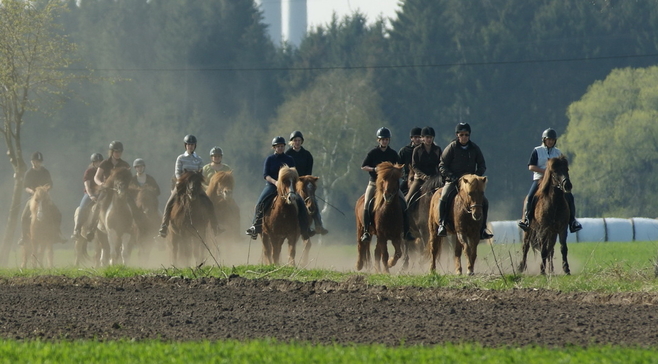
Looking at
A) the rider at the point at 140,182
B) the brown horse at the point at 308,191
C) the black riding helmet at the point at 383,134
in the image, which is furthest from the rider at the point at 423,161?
the rider at the point at 140,182

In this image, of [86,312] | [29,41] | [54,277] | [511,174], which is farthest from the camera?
[511,174]

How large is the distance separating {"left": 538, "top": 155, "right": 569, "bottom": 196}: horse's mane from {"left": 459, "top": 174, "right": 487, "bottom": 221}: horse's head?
4.32 feet

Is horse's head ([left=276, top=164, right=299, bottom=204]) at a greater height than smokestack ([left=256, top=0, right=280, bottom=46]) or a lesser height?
lesser

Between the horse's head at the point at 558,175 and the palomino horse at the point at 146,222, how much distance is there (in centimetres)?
1032

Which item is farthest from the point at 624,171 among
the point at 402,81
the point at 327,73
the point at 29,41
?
the point at 29,41

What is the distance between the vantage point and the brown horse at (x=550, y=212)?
63.2 feet

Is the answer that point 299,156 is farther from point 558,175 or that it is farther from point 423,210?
point 558,175

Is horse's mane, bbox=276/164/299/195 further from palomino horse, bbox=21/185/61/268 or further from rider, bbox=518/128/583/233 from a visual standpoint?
palomino horse, bbox=21/185/61/268

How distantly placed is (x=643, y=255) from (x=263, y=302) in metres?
16.3

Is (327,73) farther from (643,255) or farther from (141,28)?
(643,255)

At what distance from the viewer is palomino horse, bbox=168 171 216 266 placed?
2327cm

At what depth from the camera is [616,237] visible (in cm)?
4562

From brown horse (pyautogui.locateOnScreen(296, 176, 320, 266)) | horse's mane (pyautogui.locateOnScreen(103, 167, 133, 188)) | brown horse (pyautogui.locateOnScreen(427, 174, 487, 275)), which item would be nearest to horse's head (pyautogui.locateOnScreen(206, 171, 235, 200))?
horse's mane (pyautogui.locateOnScreen(103, 167, 133, 188))

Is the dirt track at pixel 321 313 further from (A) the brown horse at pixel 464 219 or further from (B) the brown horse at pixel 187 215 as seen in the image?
(B) the brown horse at pixel 187 215
